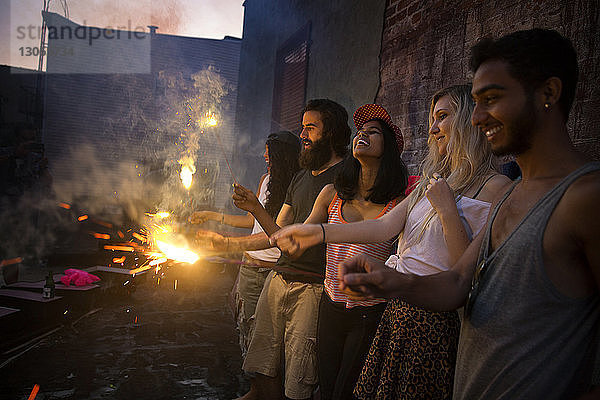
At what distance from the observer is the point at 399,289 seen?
62.5 inches

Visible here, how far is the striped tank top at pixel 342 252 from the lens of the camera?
2770mm

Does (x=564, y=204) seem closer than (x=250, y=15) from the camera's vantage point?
Yes

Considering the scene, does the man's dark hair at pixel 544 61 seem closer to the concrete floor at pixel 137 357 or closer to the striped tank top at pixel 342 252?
the striped tank top at pixel 342 252

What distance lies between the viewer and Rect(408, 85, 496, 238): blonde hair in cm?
219

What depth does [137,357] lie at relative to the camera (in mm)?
5438

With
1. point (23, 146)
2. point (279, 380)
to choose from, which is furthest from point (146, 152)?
point (279, 380)

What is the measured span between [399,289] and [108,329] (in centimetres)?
629

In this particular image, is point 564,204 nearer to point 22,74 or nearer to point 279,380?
point 279,380

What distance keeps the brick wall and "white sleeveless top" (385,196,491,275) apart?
1323 mm

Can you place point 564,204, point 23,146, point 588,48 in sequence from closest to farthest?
point 564,204 < point 588,48 < point 23,146

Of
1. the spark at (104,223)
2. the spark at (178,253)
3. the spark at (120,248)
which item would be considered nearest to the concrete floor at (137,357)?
the spark at (178,253)

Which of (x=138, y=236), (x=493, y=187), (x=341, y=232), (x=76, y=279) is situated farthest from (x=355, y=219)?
(x=138, y=236)

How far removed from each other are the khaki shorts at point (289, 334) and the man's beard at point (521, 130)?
2135 mm

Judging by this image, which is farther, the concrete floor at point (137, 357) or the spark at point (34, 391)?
the concrete floor at point (137, 357)
